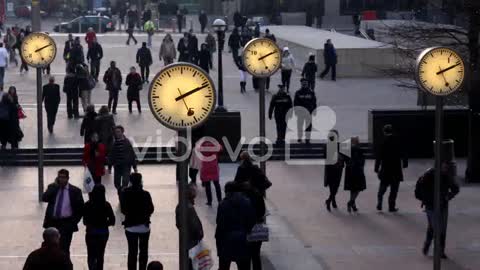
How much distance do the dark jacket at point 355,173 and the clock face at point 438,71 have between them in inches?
281

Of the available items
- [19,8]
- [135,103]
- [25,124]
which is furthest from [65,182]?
[19,8]

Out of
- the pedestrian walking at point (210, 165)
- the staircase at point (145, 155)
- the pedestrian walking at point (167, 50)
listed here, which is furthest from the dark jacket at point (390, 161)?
the pedestrian walking at point (167, 50)

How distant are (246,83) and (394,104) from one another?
649cm

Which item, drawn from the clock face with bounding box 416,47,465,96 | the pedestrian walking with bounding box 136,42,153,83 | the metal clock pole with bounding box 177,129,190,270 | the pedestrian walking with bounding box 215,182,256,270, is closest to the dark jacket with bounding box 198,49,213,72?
the pedestrian walking with bounding box 136,42,153,83

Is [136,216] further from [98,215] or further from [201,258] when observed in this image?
[201,258]

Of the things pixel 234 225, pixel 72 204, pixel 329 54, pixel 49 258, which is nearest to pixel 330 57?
pixel 329 54

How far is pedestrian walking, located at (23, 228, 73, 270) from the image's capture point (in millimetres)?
12617

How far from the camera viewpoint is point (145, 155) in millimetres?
27234

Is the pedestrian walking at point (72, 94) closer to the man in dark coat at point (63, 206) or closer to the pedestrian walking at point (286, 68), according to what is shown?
the pedestrian walking at point (286, 68)

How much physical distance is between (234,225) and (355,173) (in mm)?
7185

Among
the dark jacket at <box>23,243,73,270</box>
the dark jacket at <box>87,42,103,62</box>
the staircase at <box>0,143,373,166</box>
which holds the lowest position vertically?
the staircase at <box>0,143,373,166</box>

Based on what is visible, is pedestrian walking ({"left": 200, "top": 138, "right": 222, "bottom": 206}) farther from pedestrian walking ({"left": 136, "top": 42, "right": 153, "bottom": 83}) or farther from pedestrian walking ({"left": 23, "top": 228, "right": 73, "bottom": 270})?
pedestrian walking ({"left": 136, "top": 42, "right": 153, "bottom": 83})

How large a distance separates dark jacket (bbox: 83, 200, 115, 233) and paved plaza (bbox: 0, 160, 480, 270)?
5.43ft

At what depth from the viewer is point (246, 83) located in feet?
132
